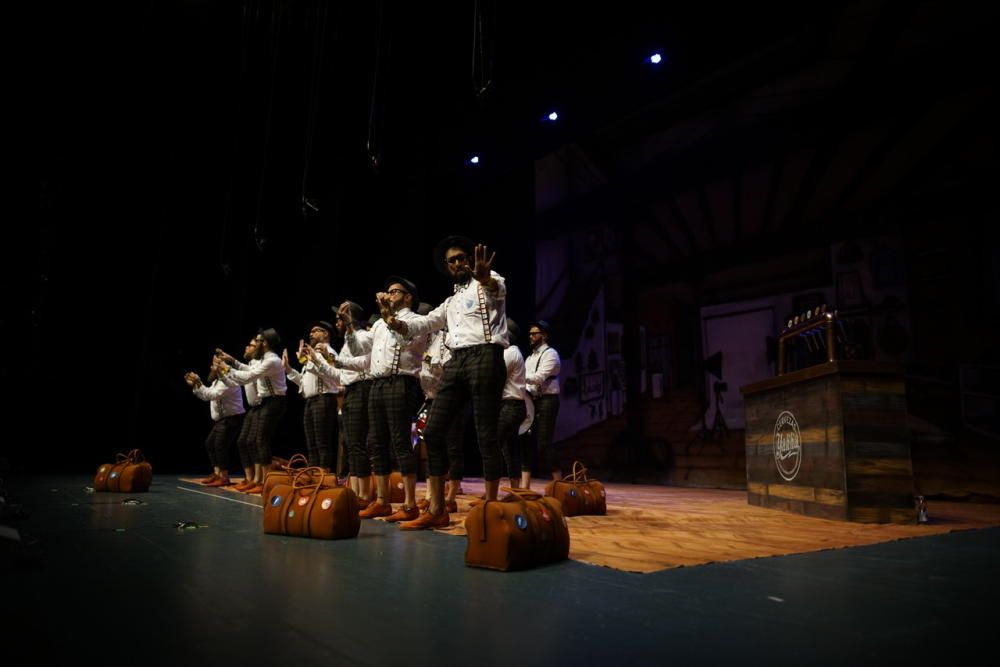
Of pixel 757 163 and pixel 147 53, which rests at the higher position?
pixel 147 53

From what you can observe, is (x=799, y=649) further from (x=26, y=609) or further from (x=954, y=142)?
(x=954, y=142)

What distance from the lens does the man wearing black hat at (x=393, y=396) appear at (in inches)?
170

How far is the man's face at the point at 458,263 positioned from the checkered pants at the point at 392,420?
89cm

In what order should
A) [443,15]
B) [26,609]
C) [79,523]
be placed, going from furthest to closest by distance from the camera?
[443,15], [79,523], [26,609]

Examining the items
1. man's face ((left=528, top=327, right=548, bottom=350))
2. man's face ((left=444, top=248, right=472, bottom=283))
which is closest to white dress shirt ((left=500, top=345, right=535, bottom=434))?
man's face ((left=528, top=327, right=548, bottom=350))

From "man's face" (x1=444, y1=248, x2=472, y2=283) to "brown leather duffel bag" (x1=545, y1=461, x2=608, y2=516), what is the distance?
166cm

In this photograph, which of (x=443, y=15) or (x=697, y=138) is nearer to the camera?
(x=443, y=15)

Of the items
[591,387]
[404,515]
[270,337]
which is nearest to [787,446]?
[404,515]

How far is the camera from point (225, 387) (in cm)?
768

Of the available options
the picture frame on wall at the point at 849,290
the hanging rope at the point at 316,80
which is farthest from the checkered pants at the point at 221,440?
the picture frame on wall at the point at 849,290

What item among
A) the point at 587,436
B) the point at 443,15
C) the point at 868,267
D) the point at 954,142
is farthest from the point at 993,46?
the point at 587,436

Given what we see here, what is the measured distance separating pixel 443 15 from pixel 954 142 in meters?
5.24

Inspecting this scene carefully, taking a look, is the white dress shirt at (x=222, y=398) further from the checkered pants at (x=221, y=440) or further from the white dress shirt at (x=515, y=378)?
the white dress shirt at (x=515, y=378)

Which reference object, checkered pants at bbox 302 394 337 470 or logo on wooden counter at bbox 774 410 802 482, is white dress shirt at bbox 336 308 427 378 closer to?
checkered pants at bbox 302 394 337 470
